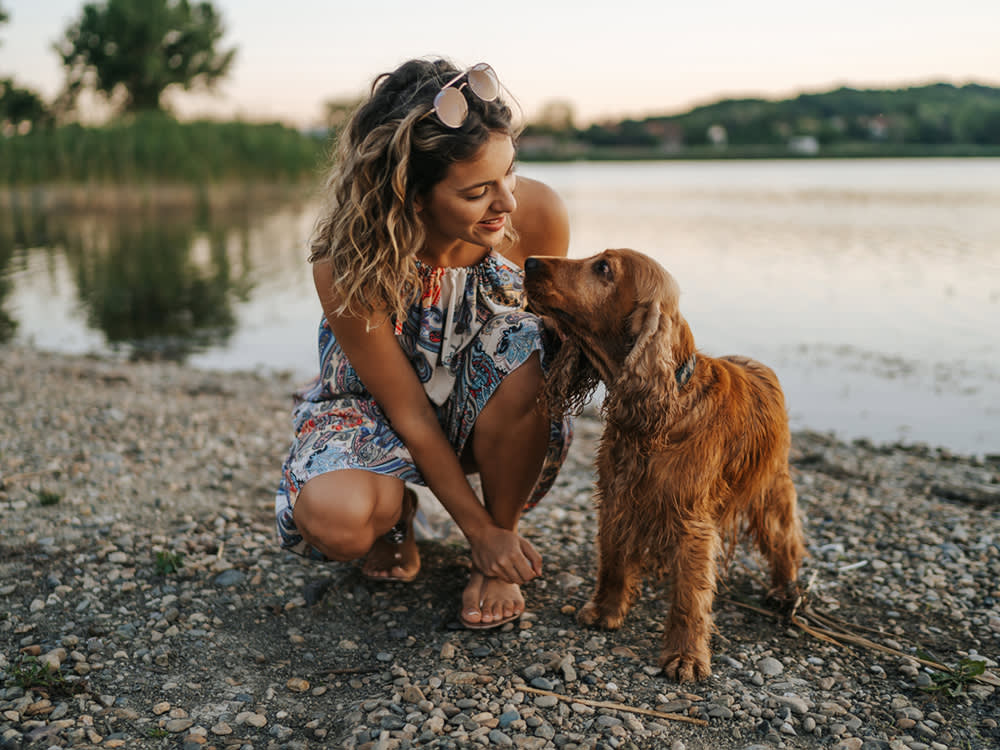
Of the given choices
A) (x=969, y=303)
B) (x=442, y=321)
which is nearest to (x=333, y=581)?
(x=442, y=321)

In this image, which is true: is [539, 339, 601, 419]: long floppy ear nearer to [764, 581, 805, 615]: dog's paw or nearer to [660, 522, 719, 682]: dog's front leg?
[660, 522, 719, 682]: dog's front leg

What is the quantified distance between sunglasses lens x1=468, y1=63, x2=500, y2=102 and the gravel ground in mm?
1877

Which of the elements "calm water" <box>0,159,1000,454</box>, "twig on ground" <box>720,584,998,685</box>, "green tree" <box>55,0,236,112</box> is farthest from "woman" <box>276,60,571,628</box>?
"green tree" <box>55,0,236,112</box>

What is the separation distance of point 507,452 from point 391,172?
3.53 feet

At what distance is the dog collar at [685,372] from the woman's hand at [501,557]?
86 centimetres

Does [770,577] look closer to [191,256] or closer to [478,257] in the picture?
[478,257]

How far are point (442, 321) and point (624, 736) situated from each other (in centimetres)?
154

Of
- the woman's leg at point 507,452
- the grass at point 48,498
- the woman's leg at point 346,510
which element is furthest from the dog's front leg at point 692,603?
the grass at point 48,498

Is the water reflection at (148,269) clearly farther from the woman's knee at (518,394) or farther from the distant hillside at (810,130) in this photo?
the distant hillside at (810,130)

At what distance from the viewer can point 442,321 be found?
3084 millimetres

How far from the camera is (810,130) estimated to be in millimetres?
55438

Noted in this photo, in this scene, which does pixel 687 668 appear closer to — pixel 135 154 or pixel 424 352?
pixel 424 352

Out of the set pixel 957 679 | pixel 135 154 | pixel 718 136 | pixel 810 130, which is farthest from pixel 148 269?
pixel 718 136

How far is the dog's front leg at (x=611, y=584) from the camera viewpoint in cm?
293
